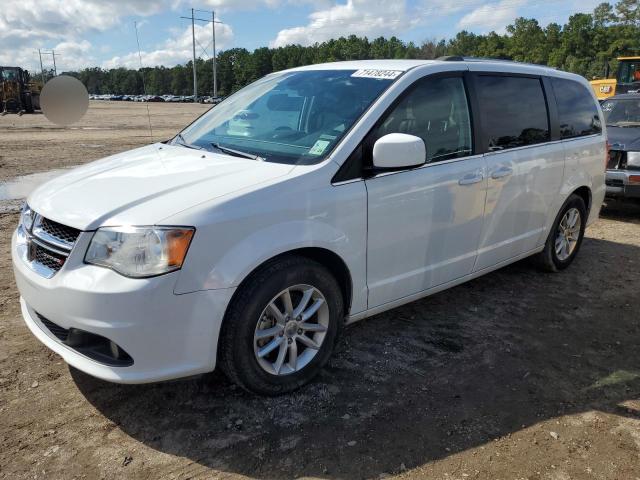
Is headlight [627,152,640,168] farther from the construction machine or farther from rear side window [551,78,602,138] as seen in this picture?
the construction machine

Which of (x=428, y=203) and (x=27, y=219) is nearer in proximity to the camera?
(x=27, y=219)

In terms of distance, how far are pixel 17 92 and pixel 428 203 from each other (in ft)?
98.7

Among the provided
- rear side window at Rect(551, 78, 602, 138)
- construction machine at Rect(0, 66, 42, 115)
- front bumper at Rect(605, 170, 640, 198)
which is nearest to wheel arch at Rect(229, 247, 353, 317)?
rear side window at Rect(551, 78, 602, 138)

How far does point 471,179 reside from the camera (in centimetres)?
393

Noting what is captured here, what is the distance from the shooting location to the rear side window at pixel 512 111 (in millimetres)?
4156

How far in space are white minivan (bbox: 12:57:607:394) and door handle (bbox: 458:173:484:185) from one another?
1 cm

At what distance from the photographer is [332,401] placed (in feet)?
10.4

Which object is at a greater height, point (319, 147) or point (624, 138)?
point (319, 147)

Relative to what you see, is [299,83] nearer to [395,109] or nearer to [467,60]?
[395,109]

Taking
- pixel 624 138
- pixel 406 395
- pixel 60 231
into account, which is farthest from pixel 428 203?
pixel 624 138

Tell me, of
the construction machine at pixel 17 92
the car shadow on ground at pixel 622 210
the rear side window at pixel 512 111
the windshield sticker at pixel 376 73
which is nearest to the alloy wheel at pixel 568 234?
the rear side window at pixel 512 111

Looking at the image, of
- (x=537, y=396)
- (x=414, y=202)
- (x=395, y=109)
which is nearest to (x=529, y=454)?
(x=537, y=396)

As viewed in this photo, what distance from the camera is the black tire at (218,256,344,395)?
2.84m

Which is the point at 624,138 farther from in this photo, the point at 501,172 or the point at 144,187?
the point at 144,187
